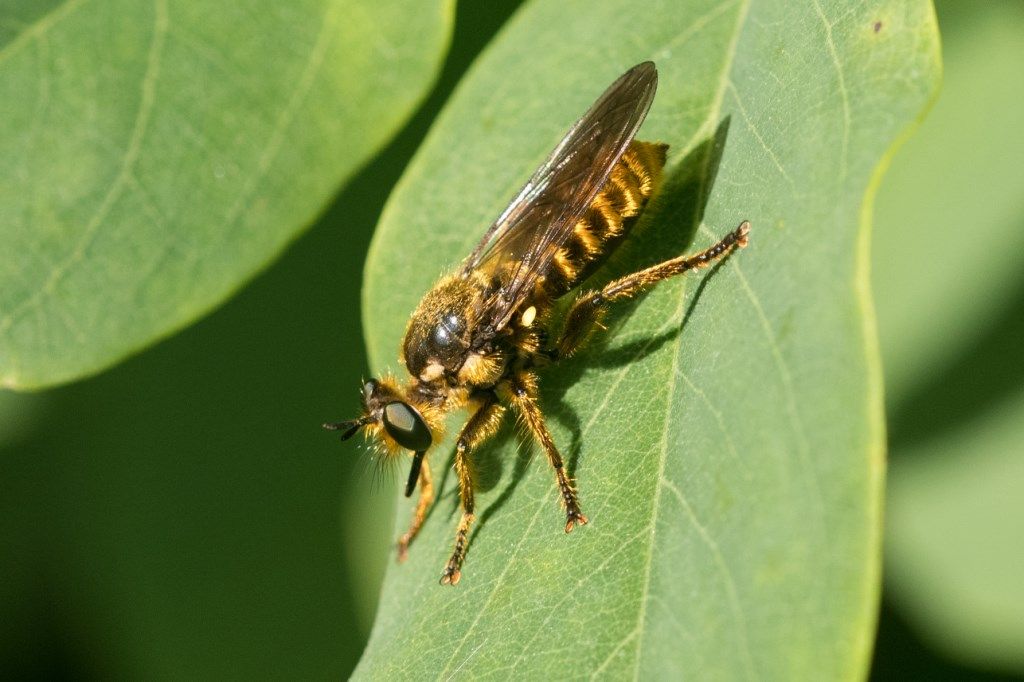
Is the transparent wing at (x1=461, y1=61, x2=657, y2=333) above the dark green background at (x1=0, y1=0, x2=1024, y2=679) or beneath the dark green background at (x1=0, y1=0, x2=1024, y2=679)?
above

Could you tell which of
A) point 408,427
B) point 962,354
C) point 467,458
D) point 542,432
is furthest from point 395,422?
point 962,354

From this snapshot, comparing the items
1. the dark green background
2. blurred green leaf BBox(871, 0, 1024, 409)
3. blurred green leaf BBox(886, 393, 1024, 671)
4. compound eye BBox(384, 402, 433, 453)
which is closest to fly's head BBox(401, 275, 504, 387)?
compound eye BBox(384, 402, 433, 453)

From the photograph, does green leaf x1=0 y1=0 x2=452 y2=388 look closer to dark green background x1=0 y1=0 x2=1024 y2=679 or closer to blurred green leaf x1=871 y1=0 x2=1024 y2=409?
dark green background x1=0 y1=0 x2=1024 y2=679

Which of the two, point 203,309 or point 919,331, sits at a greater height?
point 203,309

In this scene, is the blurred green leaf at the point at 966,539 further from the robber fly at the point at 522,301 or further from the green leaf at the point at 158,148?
the green leaf at the point at 158,148

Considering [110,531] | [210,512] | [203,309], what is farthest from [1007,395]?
[110,531]

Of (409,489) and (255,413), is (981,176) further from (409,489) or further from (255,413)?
(255,413)

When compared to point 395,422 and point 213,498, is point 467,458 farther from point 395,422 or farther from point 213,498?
point 213,498
